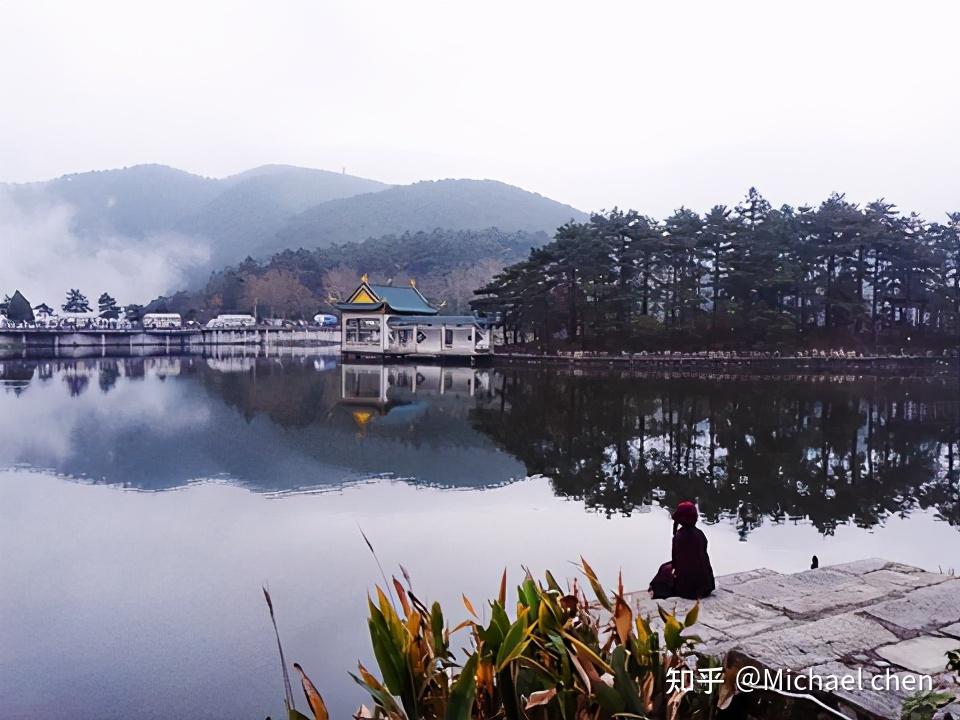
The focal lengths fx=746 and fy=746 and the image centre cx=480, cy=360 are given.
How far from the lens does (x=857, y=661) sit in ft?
10.8

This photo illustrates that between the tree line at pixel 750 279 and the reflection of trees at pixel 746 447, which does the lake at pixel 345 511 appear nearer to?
the reflection of trees at pixel 746 447

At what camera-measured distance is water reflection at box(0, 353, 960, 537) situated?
10523 millimetres

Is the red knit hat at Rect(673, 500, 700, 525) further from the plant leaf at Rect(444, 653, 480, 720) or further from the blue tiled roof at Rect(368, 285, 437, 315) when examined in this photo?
the blue tiled roof at Rect(368, 285, 437, 315)

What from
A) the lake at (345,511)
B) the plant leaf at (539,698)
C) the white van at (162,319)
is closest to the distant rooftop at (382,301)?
the lake at (345,511)

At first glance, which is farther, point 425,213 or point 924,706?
point 425,213

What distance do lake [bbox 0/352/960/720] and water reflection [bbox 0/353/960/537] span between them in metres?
0.08

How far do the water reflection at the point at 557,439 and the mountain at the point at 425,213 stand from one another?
3556 inches

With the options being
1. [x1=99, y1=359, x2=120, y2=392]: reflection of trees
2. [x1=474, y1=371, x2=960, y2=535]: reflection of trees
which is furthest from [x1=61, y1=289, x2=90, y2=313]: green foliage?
[x1=474, y1=371, x2=960, y2=535]: reflection of trees

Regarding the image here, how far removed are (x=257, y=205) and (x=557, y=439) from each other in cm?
14711

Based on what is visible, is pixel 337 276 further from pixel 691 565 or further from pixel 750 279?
pixel 691 565

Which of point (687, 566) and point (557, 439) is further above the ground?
point (687, 566)

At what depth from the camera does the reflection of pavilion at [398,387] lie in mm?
19172

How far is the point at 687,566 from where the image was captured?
4648 millimetres

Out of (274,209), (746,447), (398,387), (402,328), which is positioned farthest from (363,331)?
(274,209)
